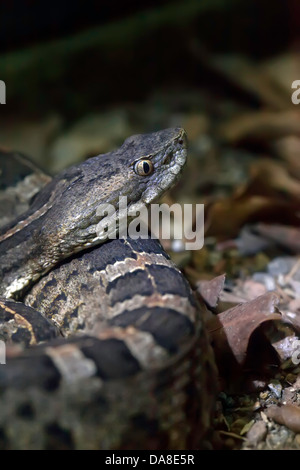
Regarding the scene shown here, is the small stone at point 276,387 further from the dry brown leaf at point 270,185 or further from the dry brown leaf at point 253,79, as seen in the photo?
the dry brown leaf at point 253,79

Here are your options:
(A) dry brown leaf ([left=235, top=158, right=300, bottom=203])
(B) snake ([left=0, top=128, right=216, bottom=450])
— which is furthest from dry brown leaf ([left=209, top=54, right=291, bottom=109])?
(B) snake ([left=0, top=128, right=216, bottom=450])

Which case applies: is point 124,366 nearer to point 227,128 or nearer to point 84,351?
point 84,351

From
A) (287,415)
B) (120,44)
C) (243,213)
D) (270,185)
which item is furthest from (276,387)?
(120,44)

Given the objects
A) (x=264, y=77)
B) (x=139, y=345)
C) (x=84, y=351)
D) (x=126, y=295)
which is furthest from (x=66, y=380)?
(x=264, y=77)

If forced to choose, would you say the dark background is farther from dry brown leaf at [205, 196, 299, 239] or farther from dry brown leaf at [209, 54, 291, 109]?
dry brown leaf at [205, 196, 299, 239]

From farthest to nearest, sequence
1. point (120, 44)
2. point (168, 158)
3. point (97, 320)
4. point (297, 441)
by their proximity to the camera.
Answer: point (120, 44), point (168, 158), point (97, 320), point (297, 441)

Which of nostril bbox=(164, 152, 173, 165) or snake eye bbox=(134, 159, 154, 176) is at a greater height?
nostril bbox=(164, 152, 173, 165)

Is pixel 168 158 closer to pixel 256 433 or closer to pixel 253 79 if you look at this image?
pixel 256 433
